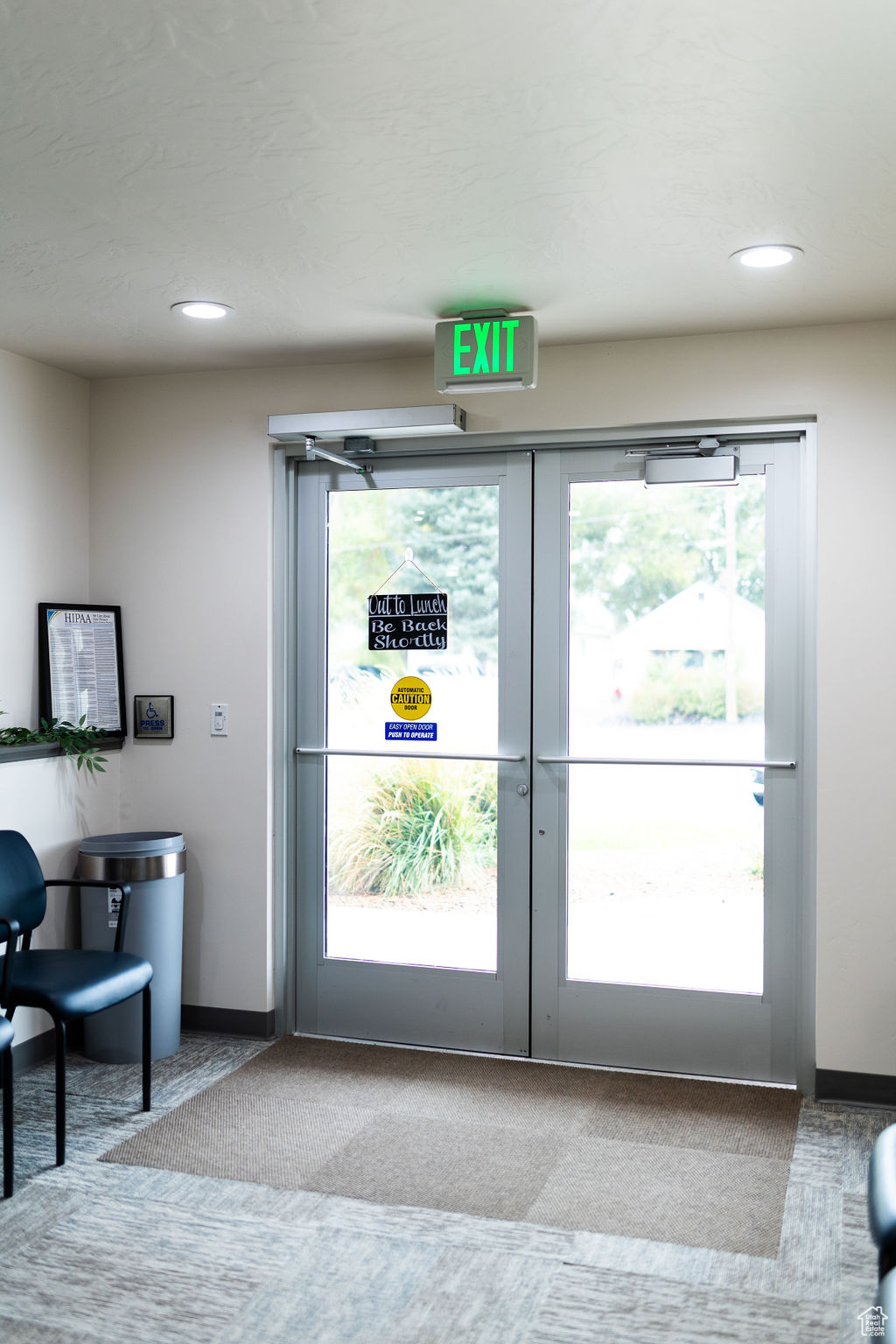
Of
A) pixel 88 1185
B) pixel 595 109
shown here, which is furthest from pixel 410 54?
pixel 88 1185

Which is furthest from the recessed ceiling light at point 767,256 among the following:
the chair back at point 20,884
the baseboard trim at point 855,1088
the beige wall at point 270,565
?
the chair back at point 20,884

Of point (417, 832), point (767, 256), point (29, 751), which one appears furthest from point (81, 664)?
point (767, 256)

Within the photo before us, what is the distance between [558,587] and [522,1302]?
238cm

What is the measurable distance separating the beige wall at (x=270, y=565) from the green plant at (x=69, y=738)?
0.21m

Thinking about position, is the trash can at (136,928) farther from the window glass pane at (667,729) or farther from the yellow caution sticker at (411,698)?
the window glass pane at (667,729)

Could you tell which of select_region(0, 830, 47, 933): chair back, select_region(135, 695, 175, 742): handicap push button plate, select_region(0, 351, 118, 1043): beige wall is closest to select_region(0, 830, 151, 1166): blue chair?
select_region(0, 830, 47, 933): chair back

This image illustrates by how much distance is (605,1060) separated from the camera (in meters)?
4.05

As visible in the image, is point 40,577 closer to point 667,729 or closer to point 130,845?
point 130,845

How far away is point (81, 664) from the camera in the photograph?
172 inches

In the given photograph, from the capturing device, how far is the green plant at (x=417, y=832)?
423cm

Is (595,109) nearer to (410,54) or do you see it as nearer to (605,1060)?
(410,54)

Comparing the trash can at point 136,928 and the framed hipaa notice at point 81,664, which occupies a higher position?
the framed hipaa notice at point 81,664

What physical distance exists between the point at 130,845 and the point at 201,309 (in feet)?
6.33

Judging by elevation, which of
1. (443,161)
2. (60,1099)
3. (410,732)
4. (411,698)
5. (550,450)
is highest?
(443,161)
